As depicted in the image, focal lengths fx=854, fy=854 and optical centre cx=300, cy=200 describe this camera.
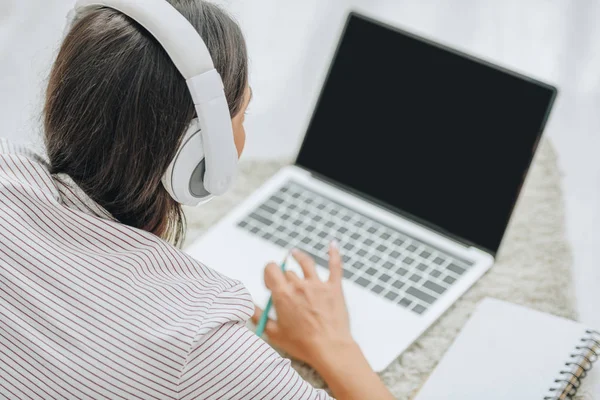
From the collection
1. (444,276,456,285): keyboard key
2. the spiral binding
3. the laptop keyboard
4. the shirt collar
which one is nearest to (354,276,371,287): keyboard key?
the laptop keyboard

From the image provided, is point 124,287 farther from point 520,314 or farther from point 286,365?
point 520,314

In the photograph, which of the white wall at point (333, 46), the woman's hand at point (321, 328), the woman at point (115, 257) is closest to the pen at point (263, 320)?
the woman's hand at point (321, 328)

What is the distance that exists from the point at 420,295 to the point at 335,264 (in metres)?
0.11

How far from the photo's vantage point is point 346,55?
1.19 meters

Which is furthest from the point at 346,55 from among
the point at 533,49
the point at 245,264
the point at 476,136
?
the point at 533,49

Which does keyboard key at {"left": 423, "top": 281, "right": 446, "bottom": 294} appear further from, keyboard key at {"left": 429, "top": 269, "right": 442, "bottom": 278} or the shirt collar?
the shirt collar

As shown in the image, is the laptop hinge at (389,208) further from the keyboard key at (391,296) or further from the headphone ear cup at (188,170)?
the headphone ear cup at (188,170)

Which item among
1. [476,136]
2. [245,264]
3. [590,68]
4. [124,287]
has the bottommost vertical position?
[245,264]

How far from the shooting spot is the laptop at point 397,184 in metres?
1.06

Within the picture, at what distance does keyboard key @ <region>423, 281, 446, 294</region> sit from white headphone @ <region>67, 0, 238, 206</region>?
387mm

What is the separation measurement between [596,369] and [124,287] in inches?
20.8

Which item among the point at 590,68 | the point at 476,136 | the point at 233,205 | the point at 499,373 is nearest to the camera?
the point at 499,373

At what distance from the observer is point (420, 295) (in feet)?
3.48

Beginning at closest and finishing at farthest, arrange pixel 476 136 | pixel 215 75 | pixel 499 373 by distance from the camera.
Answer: pixel 215 75, pixel 499 373, pixel 476 136
